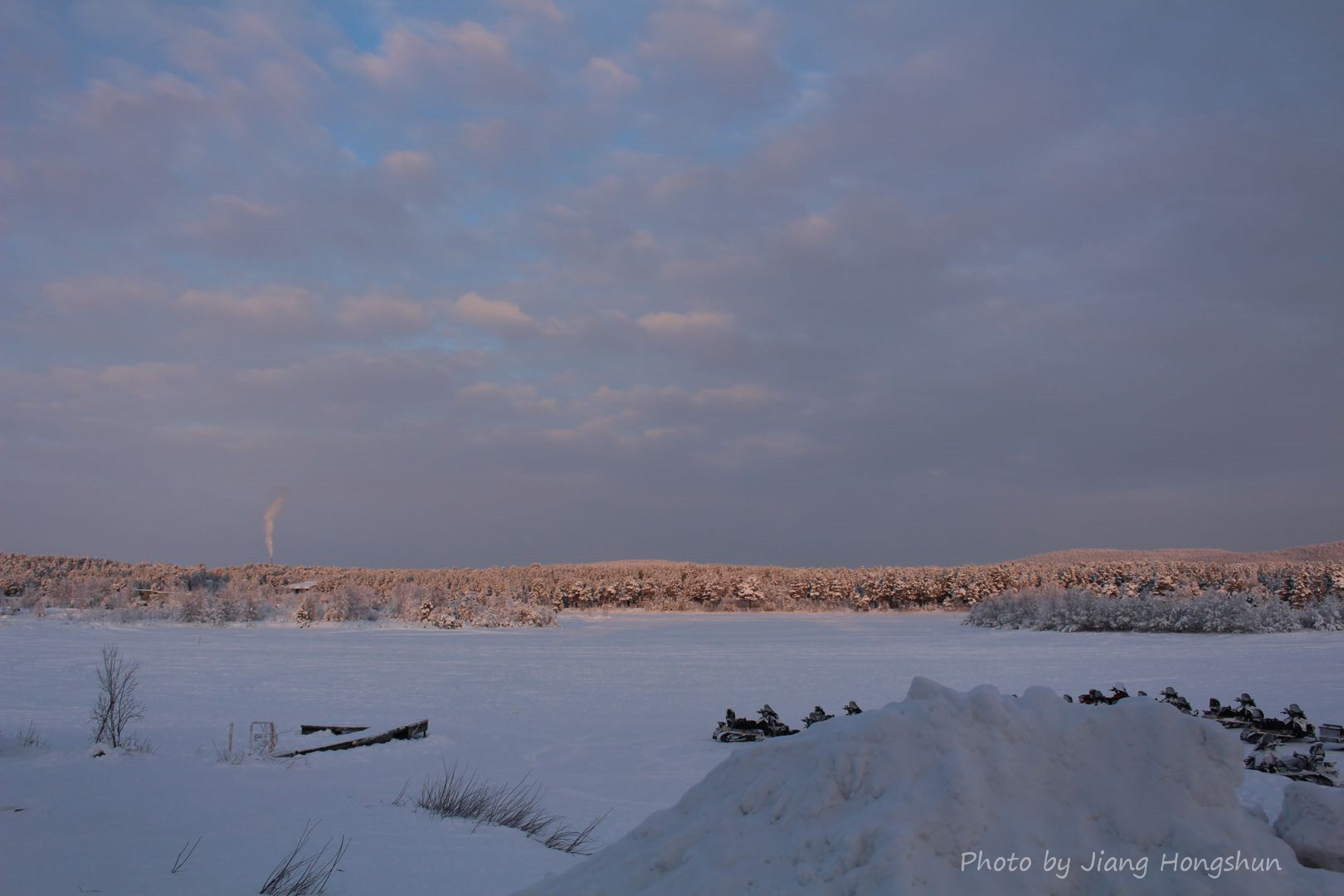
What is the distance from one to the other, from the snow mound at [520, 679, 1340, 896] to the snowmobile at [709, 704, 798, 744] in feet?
36.8

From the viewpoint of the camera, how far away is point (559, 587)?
3169 inches

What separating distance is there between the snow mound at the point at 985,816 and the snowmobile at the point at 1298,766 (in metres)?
7.12

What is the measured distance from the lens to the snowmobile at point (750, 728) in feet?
48.5

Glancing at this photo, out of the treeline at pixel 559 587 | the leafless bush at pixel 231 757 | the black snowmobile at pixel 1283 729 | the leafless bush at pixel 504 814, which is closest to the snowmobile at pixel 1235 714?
the black snowmobile at pixel 1283 729

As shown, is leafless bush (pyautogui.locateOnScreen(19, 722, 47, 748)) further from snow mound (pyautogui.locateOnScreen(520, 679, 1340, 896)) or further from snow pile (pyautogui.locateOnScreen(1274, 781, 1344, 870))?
snow pile (pyautogui.locateOnScreen(1274, 781, 1344, 870))

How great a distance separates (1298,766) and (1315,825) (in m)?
8.62

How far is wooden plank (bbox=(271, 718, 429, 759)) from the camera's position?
41.9 feet

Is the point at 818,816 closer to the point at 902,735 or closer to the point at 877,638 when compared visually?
the point at 902,735

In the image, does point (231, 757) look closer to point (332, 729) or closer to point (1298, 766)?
point (332, 729)

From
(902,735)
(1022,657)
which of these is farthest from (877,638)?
(902,735)

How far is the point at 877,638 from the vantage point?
41.1 metres

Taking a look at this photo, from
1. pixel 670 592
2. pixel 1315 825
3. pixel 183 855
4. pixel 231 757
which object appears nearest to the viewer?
pixel 1315 825

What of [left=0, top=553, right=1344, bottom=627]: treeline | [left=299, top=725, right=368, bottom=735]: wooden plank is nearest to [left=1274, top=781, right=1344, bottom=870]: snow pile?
[left=299, top=725, right=368, bottom=735]: wooden plank

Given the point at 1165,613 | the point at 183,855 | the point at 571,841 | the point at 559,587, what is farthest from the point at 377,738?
the point at 559,587
